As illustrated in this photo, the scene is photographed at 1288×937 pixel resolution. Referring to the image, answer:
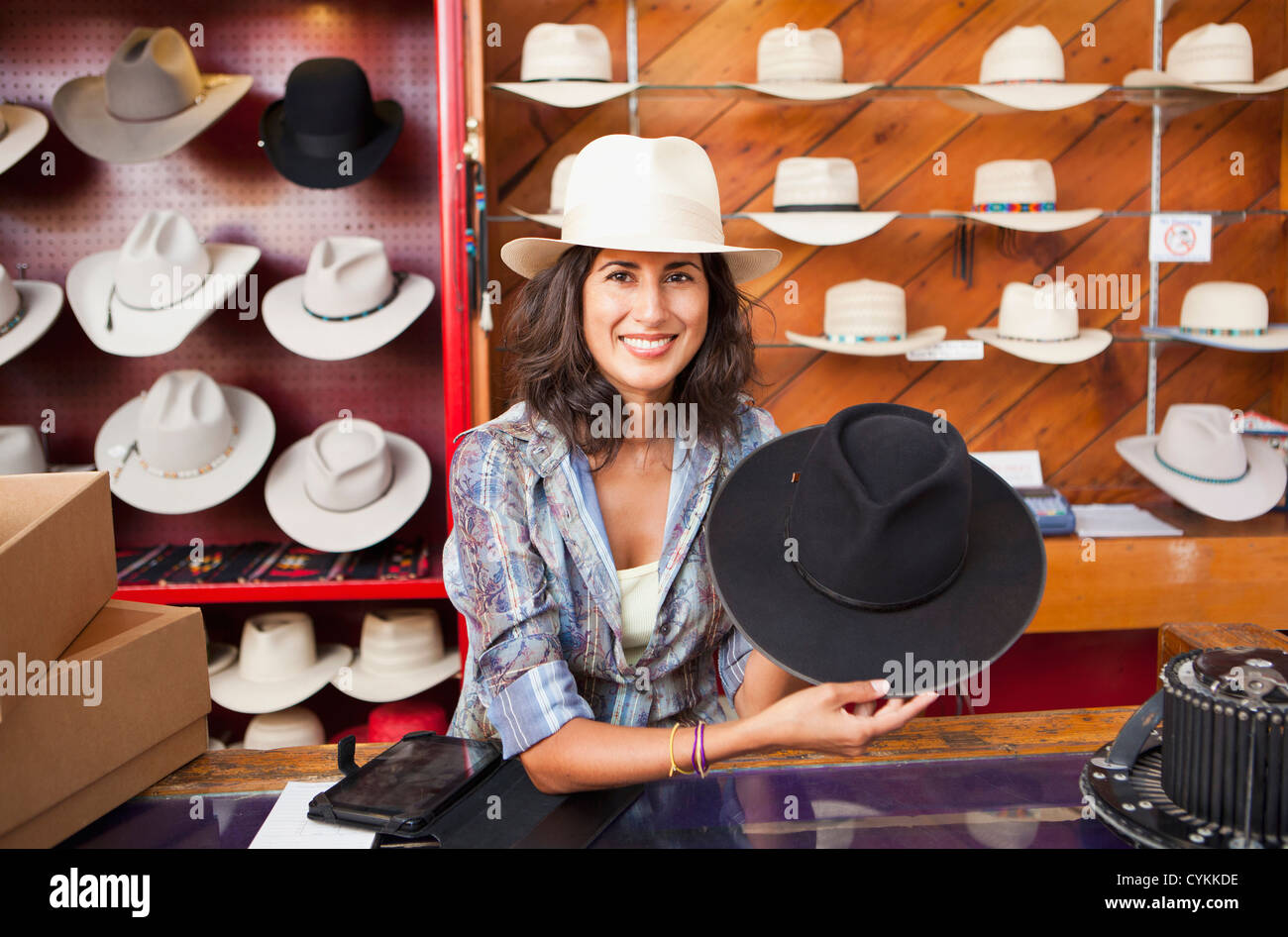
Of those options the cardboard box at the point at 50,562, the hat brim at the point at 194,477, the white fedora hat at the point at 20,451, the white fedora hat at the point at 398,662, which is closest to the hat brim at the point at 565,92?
the hat brim at the point at 194,477

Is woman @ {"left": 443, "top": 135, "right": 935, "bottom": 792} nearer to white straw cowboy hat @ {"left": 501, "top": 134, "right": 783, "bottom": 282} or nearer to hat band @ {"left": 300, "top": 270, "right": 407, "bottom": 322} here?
white straw cowboy hat @ {"left": 501, "top": 134, "right": 783, "bottom": 282}

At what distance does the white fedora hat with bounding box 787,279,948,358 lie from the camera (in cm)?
270

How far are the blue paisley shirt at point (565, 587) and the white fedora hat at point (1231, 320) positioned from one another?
1.84 meters

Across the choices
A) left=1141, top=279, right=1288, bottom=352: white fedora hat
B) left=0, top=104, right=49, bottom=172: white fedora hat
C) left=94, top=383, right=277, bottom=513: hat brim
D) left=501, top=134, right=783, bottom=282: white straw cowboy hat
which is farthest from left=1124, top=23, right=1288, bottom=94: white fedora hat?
left=0, top=104, right=49, bottom=172: white fedora hat

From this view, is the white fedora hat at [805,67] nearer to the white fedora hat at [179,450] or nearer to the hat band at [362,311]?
the hat band at [362,311]

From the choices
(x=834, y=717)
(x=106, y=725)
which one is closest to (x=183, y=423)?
(x=106, y=725)

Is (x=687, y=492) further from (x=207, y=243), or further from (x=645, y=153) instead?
(x=207, y=243)

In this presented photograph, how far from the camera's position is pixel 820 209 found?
268 cm

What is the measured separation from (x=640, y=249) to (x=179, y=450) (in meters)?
1.56

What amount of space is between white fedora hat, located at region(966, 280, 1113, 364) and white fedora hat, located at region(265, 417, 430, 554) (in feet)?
5.43

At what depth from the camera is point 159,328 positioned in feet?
8.00
